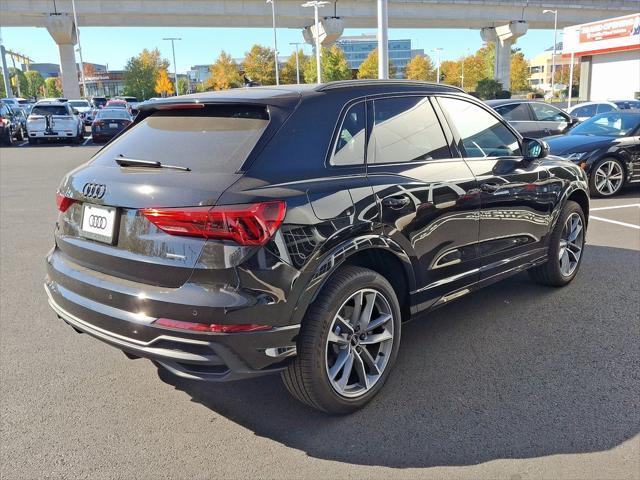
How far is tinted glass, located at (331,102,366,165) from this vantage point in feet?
10.7

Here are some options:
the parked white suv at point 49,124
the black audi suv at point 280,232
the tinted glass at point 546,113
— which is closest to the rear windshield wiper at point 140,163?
the black audi suv at point 280,232

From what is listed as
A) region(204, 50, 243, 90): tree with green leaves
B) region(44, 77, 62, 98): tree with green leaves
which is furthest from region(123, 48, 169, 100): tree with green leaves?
region(44, 77, 62, 98): tree with green leaves

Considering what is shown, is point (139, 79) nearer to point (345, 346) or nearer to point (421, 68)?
point (421, 68)

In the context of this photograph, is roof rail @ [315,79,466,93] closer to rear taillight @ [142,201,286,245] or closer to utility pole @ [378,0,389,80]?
rear taillight @ [142,201,286,245]

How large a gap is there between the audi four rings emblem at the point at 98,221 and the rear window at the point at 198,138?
370 mm

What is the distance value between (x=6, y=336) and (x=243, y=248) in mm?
2713

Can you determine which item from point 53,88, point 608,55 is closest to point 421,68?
point 608,55

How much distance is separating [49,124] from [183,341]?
79.0 ft

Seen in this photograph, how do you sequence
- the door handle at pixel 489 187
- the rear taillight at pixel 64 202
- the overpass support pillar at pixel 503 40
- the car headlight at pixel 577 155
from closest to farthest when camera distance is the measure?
the rear taillight at pixel 64 202 → the door handle at pixel 489 187 → the car headlight at pixel 577 155 → the overpass support pillar at pixel 503 40

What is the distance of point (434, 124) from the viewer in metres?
3.95

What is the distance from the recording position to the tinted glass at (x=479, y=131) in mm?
4137

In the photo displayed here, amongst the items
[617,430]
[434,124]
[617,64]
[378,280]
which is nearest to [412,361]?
[378,280]

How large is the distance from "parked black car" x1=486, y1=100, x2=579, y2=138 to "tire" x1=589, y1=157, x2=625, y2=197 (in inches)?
138

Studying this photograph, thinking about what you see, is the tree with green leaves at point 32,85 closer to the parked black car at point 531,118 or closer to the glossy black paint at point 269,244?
the parked black car at point 531,118
